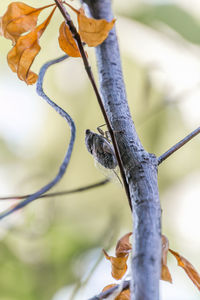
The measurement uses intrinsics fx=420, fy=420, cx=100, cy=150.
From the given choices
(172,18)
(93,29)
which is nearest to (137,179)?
(93,29)

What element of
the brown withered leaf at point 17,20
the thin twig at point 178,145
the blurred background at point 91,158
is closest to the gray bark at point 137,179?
the thin twig at point 178,145

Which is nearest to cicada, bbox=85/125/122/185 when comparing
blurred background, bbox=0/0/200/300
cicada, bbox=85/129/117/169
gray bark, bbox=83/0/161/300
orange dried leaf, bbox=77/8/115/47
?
cicada, bbox=85/129/117/169

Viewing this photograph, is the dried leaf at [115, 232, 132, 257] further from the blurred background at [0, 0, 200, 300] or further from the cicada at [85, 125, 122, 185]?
the blurred background at [0, 0, 200, 300]

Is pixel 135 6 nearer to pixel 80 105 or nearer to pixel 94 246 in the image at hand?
pixel 80 105

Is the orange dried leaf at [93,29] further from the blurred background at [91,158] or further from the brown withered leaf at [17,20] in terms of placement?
the blurred background at [91,158]

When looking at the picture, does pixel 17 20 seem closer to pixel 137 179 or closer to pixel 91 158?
pixel 137 179

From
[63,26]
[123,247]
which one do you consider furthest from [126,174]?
[63,26]
